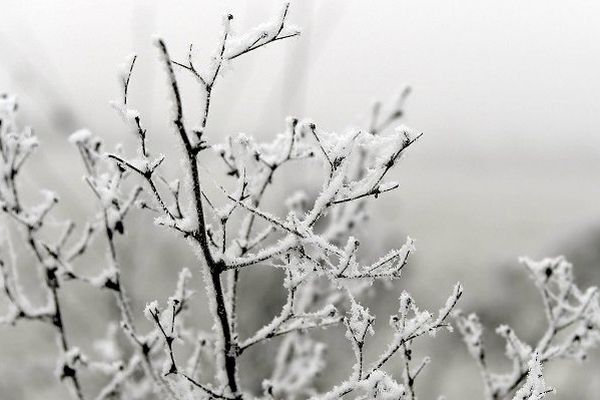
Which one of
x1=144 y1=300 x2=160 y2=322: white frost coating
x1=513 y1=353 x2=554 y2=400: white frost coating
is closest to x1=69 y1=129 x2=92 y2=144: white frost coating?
x1=144 y1=300 x2=160 y2=322: white frost coating

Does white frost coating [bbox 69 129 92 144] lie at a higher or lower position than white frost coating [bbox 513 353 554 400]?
higher

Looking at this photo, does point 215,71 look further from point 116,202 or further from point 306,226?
point 116,202

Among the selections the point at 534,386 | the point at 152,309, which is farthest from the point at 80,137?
the point at 534,386

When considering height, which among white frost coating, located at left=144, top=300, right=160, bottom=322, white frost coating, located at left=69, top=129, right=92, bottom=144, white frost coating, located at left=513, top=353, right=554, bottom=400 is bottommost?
white frost coating, located at left=513, top=353, right=554, bottom=400

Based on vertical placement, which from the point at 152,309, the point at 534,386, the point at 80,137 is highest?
the point at 80,137

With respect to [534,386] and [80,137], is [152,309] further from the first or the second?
[534,386]

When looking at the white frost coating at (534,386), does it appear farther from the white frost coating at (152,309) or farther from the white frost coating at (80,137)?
the white frost coating at (80,137)

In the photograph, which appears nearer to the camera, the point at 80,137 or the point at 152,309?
the point at 152,309

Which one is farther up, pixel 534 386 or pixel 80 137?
pixel 80 137

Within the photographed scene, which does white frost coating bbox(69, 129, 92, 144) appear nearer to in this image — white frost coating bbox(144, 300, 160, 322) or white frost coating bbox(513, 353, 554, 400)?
white frost coating bbox(144, 300, 160, 322)

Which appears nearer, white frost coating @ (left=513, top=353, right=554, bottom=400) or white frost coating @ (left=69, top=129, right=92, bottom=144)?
white frost coating @ (left=513, top=353, right=554, bottom=400)

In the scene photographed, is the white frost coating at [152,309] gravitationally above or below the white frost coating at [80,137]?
below

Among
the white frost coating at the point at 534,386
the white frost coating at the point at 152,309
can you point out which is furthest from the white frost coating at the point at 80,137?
the white frost coating at the point at 534,386
